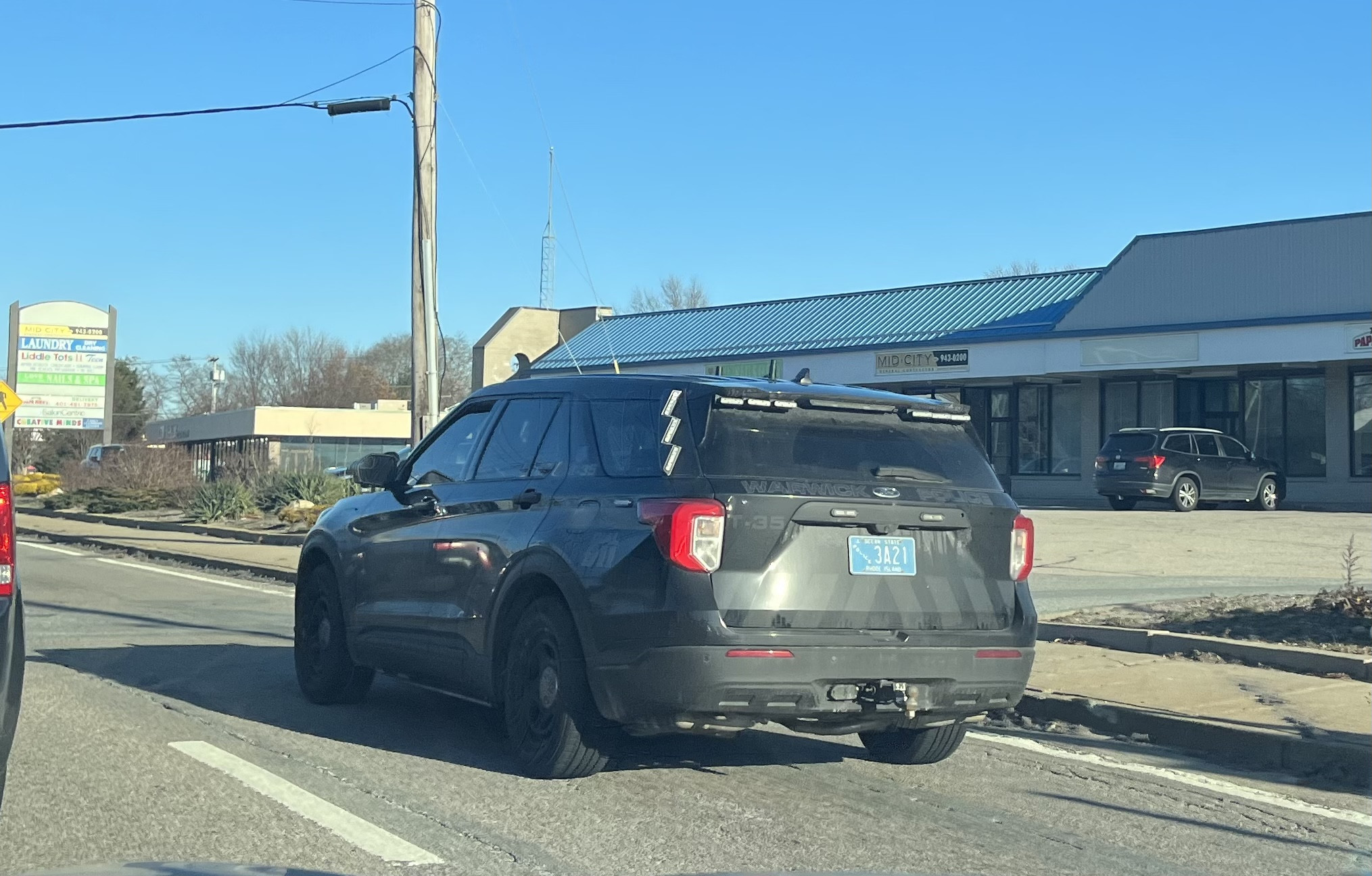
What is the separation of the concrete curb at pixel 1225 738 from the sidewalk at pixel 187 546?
9.40 meters

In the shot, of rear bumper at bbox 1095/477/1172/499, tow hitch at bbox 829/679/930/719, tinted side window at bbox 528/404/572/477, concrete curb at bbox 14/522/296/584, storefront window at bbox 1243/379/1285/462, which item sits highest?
storefront window at bbox 1243/379/1285/462

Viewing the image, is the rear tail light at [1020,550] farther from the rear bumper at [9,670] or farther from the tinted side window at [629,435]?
the rear bumper at [9,670]

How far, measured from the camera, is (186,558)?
20.3 m

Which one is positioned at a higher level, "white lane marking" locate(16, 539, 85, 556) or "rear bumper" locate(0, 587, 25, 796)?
"rear bumper" locate(0, 587, 25, 796)

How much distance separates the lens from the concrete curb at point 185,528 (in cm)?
2255

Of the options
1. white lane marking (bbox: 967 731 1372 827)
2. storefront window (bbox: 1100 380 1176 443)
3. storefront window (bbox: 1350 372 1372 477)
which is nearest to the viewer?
white lane marking (bbox: 967 731 1372 827)

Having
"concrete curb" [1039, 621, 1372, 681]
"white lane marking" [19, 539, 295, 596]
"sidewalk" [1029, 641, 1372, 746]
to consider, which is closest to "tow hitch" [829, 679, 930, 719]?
"sidewalk" [1029, 641, 1372, 746]

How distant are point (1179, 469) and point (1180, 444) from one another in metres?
0.54

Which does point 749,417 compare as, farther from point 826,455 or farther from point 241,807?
point 241,807

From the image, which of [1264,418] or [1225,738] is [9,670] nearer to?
[1225,738]

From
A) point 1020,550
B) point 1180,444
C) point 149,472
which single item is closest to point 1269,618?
point 1020,550

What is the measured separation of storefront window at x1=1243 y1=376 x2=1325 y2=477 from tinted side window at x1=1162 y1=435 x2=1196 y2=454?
19.8 feet

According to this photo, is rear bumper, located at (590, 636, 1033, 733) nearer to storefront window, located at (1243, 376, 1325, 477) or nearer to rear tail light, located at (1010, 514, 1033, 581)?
rear tail light, located at (1010, 514, 1033, 581)

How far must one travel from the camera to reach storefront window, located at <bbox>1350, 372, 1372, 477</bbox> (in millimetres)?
31703
